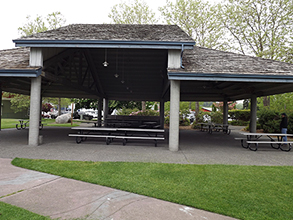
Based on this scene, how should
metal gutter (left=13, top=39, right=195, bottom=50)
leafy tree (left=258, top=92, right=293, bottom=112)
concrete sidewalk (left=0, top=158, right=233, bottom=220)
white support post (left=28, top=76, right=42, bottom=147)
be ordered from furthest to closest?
1. leafy tree (left=258, top=92, right=293, bottom=112)
2. white support post (left=28, top=76, right=42, bottom=147)
3. metal gutter (left=13, top=39, right=195, bottom=50)
4. concrete sidewalk (left=0, top=158, right=233, bottom=220)

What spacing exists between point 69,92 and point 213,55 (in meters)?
12.4

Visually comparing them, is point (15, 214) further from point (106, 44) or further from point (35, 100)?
point (106, 44)

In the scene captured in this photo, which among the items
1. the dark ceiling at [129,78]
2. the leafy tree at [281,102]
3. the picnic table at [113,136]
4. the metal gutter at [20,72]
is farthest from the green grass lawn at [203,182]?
the leafy tree at [281,102]

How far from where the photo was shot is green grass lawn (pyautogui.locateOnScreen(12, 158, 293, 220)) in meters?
3.48

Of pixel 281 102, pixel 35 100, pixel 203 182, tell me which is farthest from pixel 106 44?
pixel 281 102

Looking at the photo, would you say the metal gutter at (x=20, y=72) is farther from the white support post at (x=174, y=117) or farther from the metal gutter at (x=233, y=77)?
the white support post at (x=174, y=117)

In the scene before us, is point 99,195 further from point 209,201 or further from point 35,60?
point 35,60

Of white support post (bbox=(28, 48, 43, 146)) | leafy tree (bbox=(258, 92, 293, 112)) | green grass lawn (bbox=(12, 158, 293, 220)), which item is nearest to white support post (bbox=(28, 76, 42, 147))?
white support post (bbox=(28, 48, 43, 146))

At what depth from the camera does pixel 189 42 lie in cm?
805

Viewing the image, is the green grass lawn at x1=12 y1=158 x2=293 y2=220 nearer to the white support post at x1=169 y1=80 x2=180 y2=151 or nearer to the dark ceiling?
the white support post at x1=169 y1=80 x2=180 y2=151

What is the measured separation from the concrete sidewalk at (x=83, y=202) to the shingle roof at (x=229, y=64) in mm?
5872

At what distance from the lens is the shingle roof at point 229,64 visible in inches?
328

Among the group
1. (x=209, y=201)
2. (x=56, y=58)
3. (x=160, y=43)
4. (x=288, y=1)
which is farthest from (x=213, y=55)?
(x=288, y=1)

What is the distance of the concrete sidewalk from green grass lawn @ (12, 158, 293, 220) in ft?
0.77
